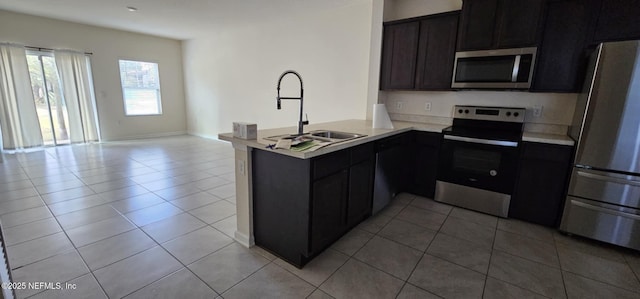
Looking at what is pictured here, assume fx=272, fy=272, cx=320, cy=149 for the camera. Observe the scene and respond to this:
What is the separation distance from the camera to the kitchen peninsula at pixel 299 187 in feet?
6.18

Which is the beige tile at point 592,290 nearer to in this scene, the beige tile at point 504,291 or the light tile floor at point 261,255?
the light tile floor at point 261,255

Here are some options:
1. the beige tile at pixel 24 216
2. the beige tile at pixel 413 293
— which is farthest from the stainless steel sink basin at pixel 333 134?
the beige tile at pixel 24 216

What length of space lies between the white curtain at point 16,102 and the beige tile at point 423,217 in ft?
23.1

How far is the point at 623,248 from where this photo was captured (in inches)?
92.5

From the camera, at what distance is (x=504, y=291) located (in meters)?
1.79

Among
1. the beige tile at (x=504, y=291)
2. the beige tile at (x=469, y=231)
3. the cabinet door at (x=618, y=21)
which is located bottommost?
the beige tile at (x=504, y=291)

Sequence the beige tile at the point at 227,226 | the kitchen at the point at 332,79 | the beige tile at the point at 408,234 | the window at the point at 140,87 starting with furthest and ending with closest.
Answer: the window at the point at 140,87
the kitchen at the point at 332,79
the beige tile at the point at 227,226
the beige tile at the point at 408,234

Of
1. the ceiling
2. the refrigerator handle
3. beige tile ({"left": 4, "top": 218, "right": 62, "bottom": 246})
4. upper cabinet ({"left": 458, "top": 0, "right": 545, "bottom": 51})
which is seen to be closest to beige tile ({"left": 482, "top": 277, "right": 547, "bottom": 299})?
the refrigerator handle

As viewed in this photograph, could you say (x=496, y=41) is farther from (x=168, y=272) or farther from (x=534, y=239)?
(x=168, y=272)

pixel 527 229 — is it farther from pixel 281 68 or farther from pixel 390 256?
pixel 281 68

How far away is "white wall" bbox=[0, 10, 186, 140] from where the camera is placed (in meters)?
5.16

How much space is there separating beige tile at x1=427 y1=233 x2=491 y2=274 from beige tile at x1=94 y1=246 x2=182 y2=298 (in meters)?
2.03

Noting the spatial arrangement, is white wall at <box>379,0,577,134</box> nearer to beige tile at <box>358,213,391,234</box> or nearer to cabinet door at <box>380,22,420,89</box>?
cabinet door at <box>380,22,420,89</box>

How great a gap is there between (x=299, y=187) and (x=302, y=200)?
93mm
